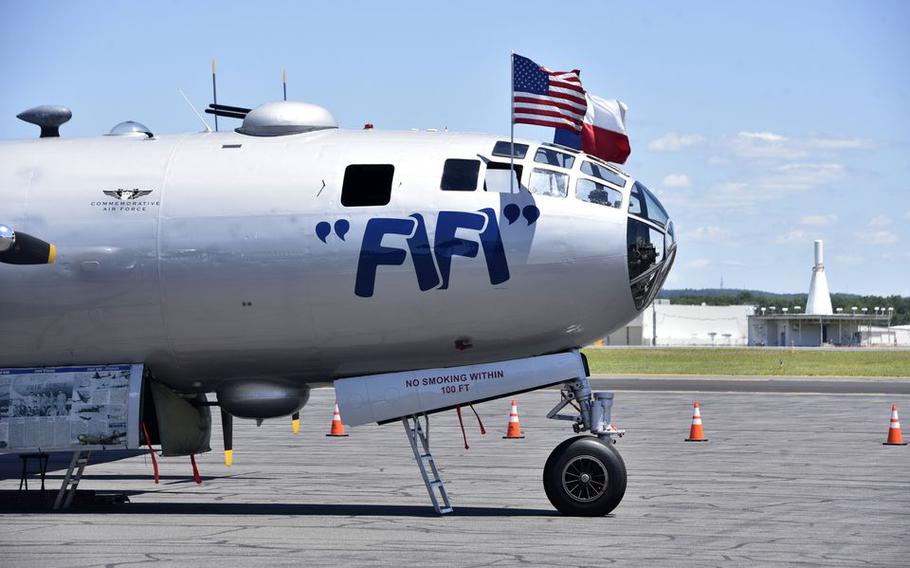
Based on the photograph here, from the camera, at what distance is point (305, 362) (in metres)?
15.7

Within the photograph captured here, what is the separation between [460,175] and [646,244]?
8.14ft

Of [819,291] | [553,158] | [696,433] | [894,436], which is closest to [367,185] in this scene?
[553,158]

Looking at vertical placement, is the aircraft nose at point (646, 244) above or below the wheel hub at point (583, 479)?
above

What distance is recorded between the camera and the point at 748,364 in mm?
77562

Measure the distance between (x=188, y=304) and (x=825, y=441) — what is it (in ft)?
51.4

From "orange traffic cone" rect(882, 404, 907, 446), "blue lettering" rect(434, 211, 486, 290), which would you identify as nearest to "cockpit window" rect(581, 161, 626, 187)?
"blue lettering" rect(434, 211, 486, 290)

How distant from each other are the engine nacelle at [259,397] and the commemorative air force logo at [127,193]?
2.72m

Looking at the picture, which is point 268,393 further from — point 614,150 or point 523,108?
point 614,150

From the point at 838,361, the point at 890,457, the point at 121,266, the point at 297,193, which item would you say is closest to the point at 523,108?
the point at 297,193

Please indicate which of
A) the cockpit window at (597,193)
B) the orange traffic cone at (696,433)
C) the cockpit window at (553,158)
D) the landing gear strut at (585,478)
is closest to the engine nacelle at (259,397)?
the landing gear strut at (585,478)

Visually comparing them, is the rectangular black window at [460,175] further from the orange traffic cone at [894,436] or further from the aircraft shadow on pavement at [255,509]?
the orange traffic cone at [894,436]

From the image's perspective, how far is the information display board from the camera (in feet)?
50.0

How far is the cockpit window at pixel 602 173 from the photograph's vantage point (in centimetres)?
1538

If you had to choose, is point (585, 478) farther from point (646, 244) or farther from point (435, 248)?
point (435, 248)
